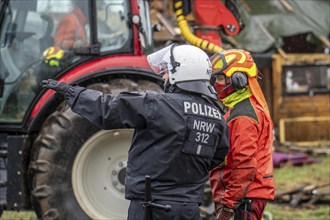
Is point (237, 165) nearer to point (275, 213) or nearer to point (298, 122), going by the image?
point (275, 213)

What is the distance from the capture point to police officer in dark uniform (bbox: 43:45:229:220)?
4.47 meters

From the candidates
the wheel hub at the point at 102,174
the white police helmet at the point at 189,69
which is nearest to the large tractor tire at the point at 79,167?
the wheel hub at the point at 102,174

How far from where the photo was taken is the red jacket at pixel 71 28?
23.6ft

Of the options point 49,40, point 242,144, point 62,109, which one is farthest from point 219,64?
point 49,40

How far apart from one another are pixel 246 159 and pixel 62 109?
7.96ft

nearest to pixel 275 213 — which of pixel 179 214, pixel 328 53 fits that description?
pixel 179 214

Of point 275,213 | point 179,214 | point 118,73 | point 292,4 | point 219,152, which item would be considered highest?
point 292,4

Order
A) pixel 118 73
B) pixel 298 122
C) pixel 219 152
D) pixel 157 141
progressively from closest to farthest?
pixel 157 141 → pixel 219 152 → pixel 118 73 → pixel 298 122

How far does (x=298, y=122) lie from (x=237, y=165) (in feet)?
32.1

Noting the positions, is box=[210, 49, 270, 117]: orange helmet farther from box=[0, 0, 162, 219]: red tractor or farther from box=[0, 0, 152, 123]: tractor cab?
box=[0, 0, 152, 123]: tractor cab

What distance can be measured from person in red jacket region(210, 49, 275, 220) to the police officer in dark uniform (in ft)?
1.20

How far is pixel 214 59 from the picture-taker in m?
5.32

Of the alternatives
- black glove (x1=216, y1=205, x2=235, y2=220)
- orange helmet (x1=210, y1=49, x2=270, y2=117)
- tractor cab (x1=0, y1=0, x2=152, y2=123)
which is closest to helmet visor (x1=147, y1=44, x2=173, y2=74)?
orange helmet (x1=210, y1=49, x2=270, y2=117)

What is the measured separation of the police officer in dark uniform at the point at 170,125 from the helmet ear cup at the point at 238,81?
45 centimetres
